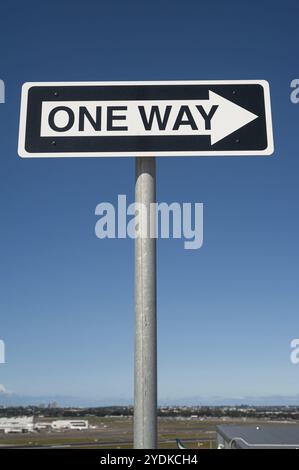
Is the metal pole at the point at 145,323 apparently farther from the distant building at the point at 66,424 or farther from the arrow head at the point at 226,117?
the distant building at the point at 66,424

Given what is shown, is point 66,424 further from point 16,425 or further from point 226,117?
point 226,117

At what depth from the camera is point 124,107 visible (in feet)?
6.97

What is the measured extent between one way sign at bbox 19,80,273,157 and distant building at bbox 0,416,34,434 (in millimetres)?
94406

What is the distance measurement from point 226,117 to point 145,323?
3.22 feet

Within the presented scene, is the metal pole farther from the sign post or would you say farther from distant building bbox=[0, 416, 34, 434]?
distant building bbox=[0, 416, 34, 434]

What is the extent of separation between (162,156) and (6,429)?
103 metres

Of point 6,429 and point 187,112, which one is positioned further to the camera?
point 6,429

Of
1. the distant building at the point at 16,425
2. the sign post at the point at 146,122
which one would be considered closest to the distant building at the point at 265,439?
the sign post at the point at 146,122

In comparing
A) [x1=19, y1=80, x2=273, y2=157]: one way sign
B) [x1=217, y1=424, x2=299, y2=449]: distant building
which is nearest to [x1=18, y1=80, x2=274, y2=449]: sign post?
[x1=19, y1=80, x2=273, y2=157]: one way sign

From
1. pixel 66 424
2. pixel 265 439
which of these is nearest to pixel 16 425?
pixel 66 424

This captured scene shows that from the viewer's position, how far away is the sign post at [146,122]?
2.07m
